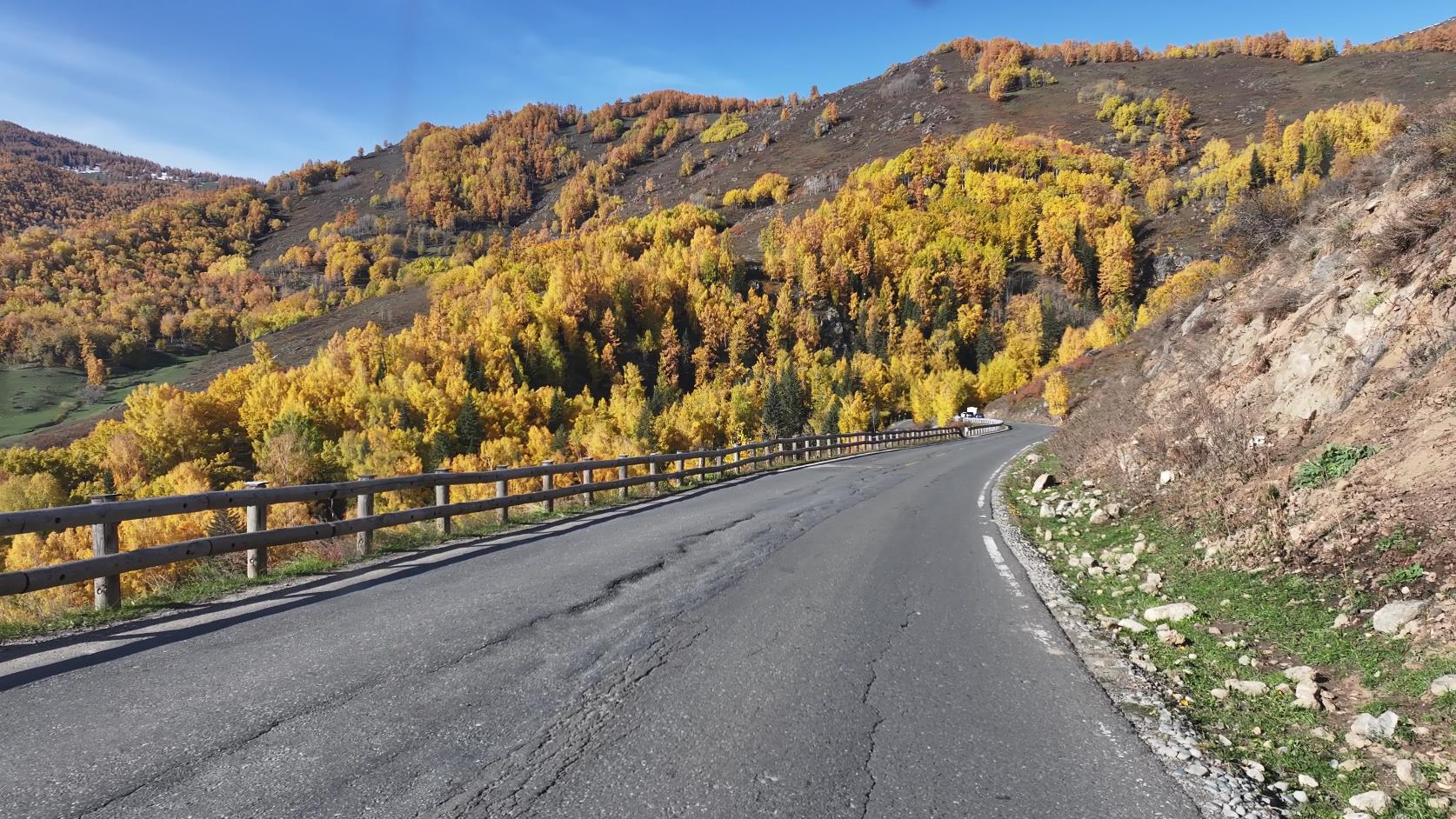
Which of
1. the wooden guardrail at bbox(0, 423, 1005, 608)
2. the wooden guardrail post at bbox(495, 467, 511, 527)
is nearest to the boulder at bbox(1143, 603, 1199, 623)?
the wooden guardrail at bbox(0, 423, 1005, 608)

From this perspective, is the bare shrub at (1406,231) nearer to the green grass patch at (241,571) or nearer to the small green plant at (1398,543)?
the small green plant at (1398,543)

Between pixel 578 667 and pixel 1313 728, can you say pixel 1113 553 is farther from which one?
pixel 578 667

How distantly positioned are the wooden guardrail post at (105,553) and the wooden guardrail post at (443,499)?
174 inches

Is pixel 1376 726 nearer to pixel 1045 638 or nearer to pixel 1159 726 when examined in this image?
pixel 1159 726

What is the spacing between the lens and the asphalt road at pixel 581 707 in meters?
2.98

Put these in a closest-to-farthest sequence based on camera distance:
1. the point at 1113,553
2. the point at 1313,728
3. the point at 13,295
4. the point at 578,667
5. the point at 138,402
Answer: the point at 1313,728
the point at 578,667
the point at 1113,553
the point at 138,402
the point at 13,295

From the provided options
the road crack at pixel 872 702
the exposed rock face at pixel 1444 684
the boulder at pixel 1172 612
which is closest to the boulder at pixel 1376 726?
the exposed rock face at pixel 1444 684

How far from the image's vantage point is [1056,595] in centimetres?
677

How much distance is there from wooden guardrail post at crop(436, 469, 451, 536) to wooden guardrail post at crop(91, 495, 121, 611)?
4.43 metres

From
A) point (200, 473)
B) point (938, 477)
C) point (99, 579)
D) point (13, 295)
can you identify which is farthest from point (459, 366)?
point (13, 295)

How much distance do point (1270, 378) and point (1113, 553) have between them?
4.28 m

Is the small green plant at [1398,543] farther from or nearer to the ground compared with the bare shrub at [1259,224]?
nearer to the ground

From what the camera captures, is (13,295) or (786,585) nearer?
(786,585)

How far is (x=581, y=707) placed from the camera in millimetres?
3850
